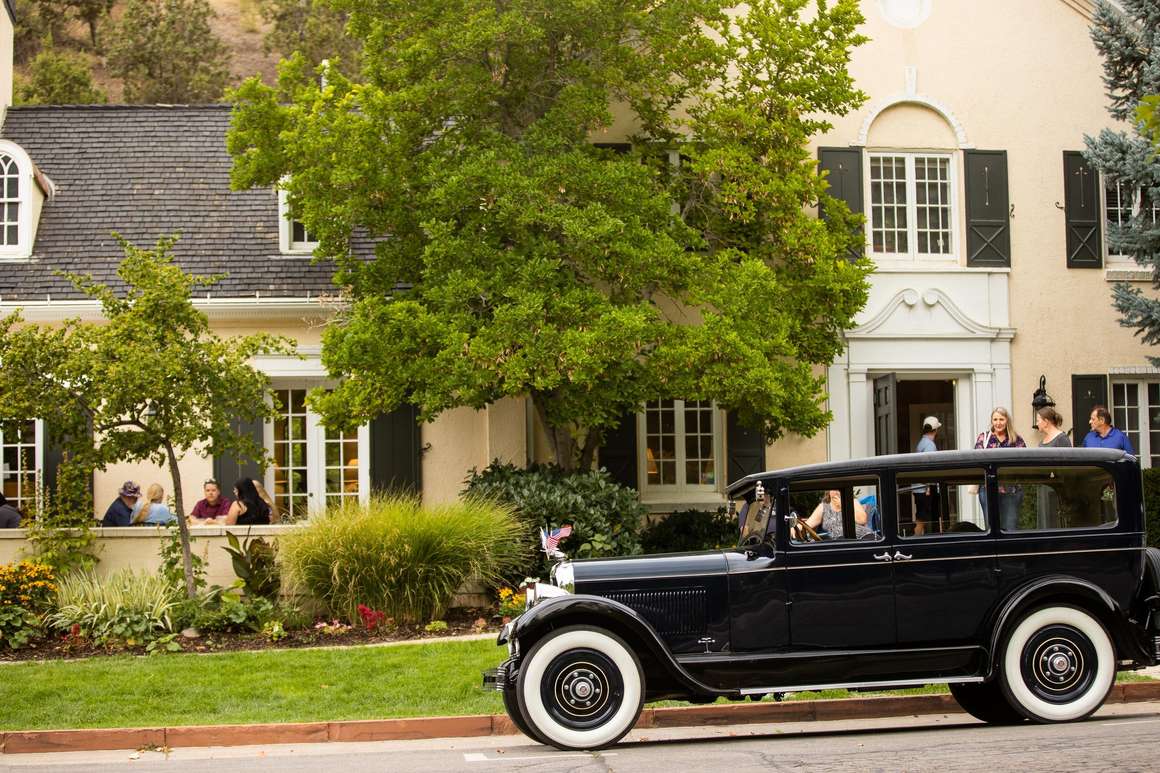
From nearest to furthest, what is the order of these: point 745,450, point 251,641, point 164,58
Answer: point 251,641
point 745,450
point 164,58

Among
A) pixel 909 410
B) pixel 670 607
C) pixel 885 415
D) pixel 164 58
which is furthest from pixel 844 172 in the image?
pixel 164 58

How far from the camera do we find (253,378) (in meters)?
15.6

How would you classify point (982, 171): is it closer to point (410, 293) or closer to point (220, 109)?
point (410, 293)

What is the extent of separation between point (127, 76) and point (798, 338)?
29764 mm

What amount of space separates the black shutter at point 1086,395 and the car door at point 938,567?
36.2 feet

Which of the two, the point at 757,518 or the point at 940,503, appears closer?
the point at 940,503

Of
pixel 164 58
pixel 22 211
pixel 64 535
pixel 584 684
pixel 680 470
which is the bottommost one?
pixel 584 684

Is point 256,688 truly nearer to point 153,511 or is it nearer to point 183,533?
point 183,533

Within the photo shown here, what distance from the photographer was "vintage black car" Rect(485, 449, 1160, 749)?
9.46m

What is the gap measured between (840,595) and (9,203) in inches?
582

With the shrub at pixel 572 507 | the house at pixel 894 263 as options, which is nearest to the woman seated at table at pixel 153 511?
the house at pixel 894 263

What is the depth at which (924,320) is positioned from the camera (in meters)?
20.0

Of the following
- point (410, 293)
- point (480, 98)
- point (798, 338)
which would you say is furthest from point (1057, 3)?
point (410, 293)

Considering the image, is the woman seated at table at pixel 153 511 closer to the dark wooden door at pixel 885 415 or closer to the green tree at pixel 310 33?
the dark wooden door at pixel 885 415
